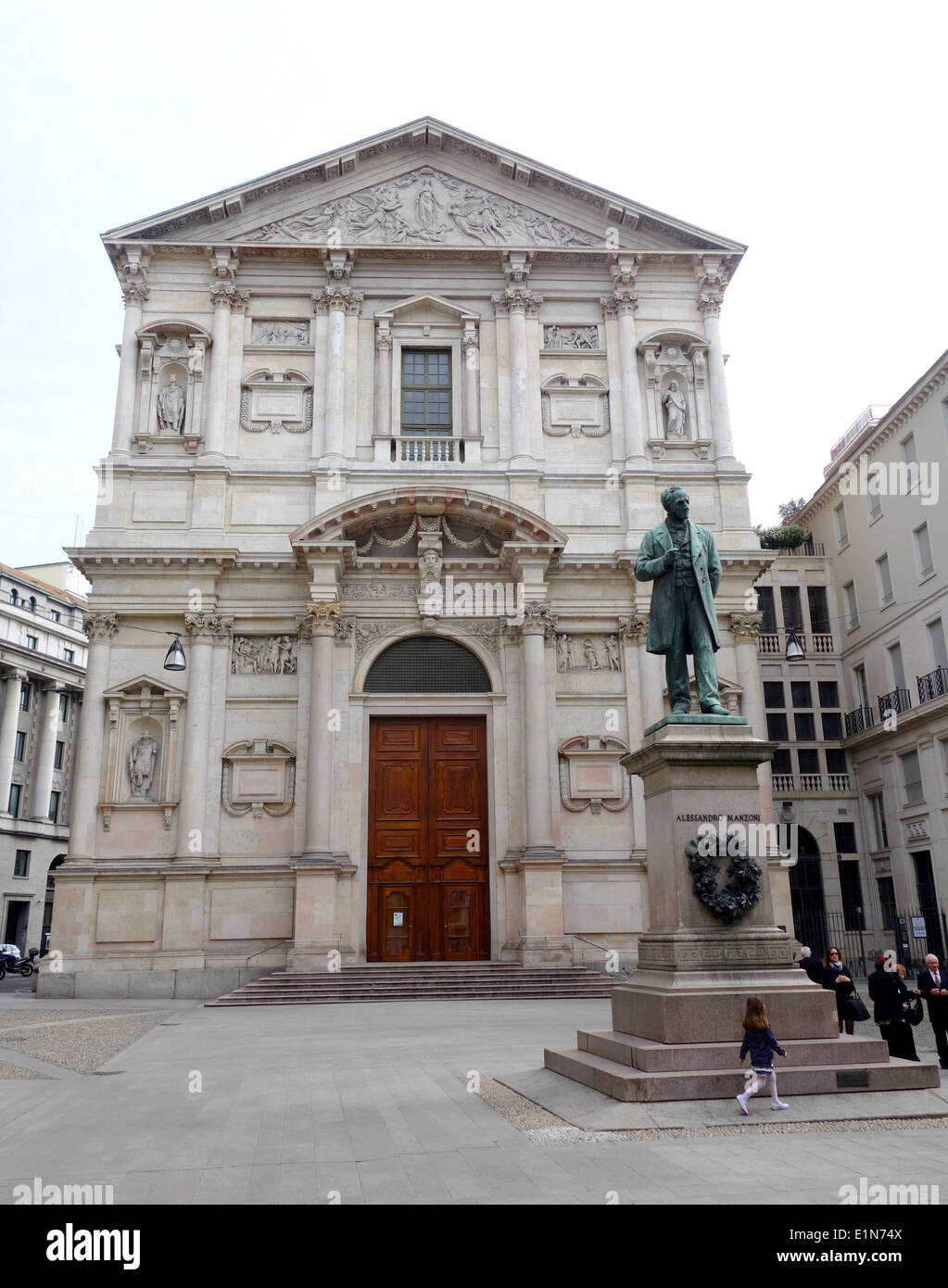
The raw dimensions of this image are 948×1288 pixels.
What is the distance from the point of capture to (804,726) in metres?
41.7

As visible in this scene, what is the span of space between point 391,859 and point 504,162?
64.0ft

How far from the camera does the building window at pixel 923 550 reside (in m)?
35.3

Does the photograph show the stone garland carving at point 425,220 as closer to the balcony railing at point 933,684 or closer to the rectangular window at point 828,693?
the balcony railing at point 933,684

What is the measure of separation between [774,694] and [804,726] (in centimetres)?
170

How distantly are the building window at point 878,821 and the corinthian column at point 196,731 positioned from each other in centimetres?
2457

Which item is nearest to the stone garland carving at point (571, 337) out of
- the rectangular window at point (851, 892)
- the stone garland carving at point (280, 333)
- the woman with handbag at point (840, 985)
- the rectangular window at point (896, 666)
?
the stone garland carving at point (280, 333)

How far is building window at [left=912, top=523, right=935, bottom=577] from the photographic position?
116ft

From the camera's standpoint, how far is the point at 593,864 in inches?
1001

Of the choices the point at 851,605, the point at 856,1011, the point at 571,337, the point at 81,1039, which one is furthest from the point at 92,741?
the point at 851,605

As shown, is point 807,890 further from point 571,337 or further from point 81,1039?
point 81,1039

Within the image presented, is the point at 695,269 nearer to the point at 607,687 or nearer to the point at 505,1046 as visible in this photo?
the point at 607,687

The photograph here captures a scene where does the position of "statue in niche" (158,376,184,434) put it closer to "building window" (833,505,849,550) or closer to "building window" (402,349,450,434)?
"building window" (402,349,450,434)

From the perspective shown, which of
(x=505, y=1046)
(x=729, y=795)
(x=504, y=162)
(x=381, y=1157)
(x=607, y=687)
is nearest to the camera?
(x=381, y=1157)
